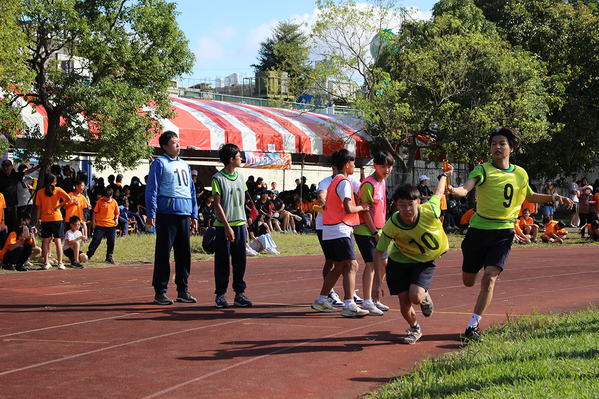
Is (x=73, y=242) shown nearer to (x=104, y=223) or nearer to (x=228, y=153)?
(x=104, y=223)

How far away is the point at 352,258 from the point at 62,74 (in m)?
12.3

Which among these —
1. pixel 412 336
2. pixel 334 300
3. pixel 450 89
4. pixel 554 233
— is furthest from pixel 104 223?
pixel 450 89

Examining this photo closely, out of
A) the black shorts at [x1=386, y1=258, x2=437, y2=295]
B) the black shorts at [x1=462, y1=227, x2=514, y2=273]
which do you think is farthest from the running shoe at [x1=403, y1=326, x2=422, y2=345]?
the black shorts at [x1=462, y1=227, x2=514, y2=273]

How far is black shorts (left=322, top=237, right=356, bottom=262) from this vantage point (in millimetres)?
7075

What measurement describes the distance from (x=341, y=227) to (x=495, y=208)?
6.02 feet

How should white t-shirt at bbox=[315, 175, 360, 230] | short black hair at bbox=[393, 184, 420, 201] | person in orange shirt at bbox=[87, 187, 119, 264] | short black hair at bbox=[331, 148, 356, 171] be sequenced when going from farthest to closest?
person in orange shirt at bbox=[87, 187, 119, 264]
white t-shirt at bbox=[315, 175, 360, 230]
short black hair at bbox=[331, 148, 356, 171]
short black hair at bbox=[393, 184, 420, 201]

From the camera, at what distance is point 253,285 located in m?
10.2

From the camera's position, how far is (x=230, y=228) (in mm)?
7539

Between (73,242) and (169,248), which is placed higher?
(169,248)

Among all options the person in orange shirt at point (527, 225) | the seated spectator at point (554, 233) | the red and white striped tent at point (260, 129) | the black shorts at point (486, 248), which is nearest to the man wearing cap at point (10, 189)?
the red and white striped tent at point (260, 129)

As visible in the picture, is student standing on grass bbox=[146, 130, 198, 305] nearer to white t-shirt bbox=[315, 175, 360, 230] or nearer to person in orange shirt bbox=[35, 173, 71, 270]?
white t-shirt bbox=[315, 175, 360, 230]

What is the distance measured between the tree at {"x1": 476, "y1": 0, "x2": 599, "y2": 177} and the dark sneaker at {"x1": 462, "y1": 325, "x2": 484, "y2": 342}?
24.3 meters

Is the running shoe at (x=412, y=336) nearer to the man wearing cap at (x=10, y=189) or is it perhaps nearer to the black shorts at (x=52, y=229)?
the black shorts at (x=52, y=229)

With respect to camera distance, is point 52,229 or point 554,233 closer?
point 52,229
